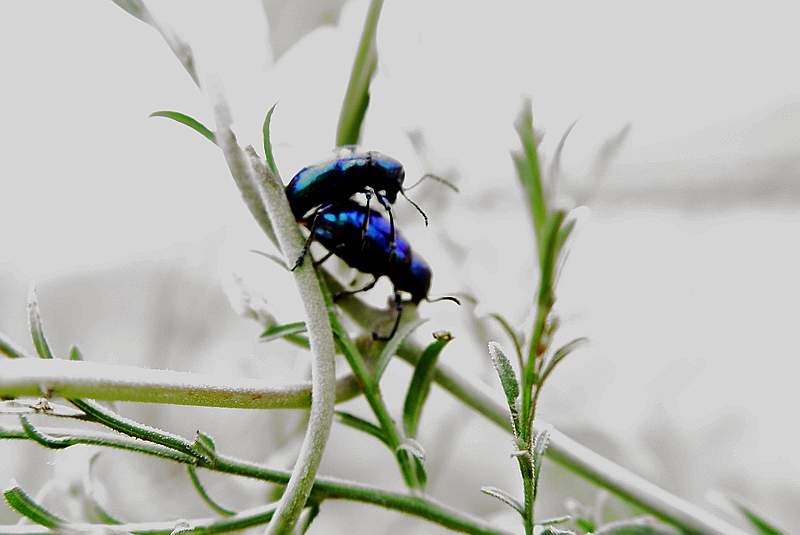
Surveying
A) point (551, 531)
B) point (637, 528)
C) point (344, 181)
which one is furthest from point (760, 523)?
point (344, 181)

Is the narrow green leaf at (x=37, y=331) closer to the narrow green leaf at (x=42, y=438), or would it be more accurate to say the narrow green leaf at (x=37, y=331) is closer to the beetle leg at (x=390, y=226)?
the narrow green leaf at (x=42, y=438)

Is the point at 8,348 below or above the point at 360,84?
below

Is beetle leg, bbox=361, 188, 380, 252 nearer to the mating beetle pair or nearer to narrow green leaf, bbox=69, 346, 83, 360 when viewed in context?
the mating beetle pair

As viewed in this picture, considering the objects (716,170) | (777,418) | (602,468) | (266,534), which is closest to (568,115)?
(602,468)

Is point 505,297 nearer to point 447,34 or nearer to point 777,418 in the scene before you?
point 447,34

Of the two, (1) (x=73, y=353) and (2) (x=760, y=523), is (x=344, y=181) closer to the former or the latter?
(1) (x=73, y=353)

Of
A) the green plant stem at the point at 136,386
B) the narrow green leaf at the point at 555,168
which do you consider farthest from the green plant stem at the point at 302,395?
the narrow green leaf at the point at 555,168

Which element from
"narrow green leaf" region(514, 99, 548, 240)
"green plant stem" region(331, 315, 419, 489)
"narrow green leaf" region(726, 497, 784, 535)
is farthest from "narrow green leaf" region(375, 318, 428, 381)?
"narrow green leaf" region(726, 497, 784, 535)
